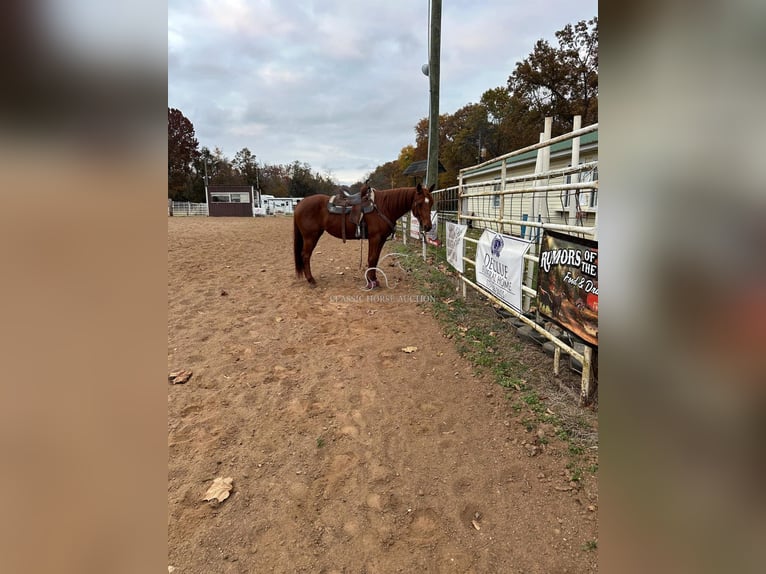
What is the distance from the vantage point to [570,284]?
8.52 feet

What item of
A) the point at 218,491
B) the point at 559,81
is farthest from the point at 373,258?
the point at 559,81

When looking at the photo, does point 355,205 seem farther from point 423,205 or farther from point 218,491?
point 218,491

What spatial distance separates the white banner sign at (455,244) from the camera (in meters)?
5.17

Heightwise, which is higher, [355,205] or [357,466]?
[355,205]

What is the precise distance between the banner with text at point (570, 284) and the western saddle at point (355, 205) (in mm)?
3380

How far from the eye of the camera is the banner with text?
2334 millimetres

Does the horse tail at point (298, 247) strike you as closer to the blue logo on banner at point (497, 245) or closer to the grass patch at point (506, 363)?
the grass patch at point (506, 363)

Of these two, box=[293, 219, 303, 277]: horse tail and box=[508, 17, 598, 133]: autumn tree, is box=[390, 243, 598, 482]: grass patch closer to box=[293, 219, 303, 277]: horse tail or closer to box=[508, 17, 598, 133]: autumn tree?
box=[293, 219, 303, 277]: horse tail

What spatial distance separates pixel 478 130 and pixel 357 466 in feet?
118
